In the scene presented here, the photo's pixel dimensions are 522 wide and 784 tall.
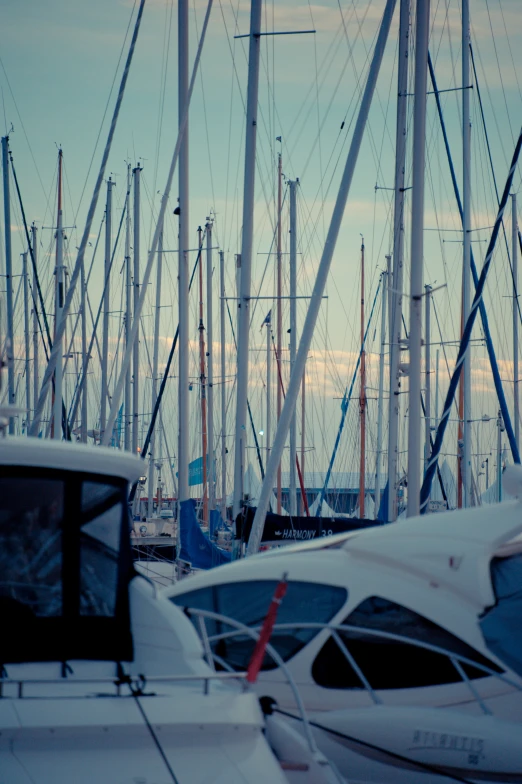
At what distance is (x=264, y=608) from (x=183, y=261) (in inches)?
377

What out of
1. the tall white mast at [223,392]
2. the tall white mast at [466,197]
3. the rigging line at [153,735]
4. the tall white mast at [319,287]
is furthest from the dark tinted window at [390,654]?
the tall white mast at [223,392]

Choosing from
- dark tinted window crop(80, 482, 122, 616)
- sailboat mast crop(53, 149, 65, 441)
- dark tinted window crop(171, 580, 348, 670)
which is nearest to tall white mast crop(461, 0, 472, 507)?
sailboat mast crop(53, 149, 65, 441)

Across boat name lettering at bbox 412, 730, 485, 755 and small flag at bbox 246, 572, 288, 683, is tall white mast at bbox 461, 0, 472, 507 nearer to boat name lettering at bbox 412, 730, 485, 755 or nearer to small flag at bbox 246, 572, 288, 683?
boat name lettering at bbox 412, 730, 485, 755

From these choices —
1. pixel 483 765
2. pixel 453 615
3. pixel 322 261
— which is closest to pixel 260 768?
pixel 483 765

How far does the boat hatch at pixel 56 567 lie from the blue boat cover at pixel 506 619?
302 cm

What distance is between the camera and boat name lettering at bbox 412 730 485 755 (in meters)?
7.39

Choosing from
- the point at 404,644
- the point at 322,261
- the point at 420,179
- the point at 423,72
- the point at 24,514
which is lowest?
the point at 404,644

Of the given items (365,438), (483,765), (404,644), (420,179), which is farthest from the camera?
(365,438)

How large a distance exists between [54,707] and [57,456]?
1.39 m

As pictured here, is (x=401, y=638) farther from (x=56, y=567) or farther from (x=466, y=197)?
(x=466, y=197)

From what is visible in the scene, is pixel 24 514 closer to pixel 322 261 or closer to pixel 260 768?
pixel 260 768

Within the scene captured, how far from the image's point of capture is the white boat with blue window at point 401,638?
7.55 metres

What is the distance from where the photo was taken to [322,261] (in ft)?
46.3

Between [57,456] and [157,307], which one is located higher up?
[157,307]
